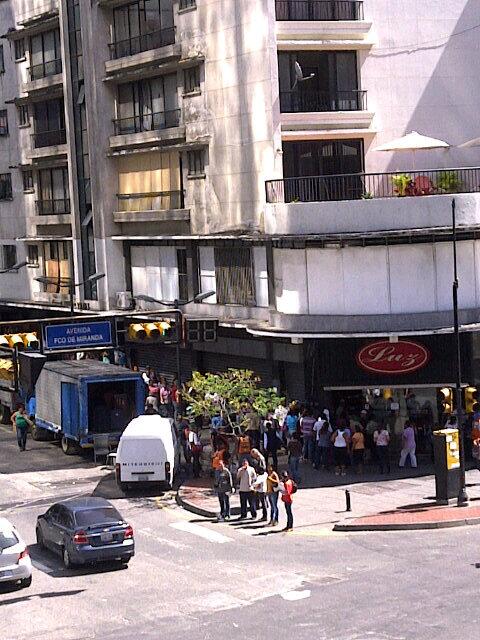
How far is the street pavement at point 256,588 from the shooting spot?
994 inches

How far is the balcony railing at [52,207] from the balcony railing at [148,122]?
702cm

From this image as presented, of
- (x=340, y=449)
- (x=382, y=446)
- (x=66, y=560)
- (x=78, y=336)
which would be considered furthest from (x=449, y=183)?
(x=66, y=560)

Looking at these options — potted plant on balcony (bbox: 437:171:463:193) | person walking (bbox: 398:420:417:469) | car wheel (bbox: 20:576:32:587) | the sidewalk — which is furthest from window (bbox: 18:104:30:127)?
car wheel (bbox: 20:576:32:587)

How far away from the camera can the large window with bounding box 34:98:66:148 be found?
214ft

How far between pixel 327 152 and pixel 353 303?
323 inches

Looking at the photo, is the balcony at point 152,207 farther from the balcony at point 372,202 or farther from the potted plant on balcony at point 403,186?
the potted plant on balcony at point 403,186

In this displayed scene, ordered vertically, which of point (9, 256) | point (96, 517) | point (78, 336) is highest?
point (9, 256)

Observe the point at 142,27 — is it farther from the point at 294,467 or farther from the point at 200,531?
the point at 200,531

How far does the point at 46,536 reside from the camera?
33.6 meters

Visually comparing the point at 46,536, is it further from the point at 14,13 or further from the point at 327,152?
the point at 14,13

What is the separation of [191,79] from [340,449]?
59.4 ft

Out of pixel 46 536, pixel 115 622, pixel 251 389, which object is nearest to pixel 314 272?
pixel 251 389

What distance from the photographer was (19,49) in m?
67.8

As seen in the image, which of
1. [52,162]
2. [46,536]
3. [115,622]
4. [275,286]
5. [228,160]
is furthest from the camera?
[52,162]
